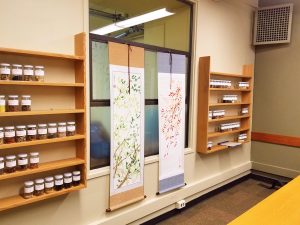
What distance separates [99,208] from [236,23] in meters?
3.10

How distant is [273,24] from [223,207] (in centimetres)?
275

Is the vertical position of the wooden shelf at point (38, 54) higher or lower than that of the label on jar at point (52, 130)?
higher

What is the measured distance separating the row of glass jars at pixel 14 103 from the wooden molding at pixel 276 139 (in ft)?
11.8

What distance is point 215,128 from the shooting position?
3.35 metres

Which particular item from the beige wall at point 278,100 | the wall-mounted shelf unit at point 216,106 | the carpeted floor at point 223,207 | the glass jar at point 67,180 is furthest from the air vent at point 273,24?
the glass jar at point 67,180

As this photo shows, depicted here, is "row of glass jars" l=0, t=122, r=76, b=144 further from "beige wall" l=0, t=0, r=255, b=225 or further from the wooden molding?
the wooden molding

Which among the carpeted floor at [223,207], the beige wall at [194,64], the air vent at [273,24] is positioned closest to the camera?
the beige wall at [194,64]

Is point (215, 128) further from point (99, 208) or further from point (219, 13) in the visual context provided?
point (99, 208)

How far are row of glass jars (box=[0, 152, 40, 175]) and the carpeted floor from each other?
1.63 metres

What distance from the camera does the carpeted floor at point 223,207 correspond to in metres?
2.78

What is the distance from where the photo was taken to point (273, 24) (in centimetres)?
368

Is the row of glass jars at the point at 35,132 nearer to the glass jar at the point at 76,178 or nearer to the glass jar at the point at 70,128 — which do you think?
the glass jar at the point at 70,128

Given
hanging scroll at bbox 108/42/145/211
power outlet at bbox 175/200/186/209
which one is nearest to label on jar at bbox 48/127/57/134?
hanging scroll at bbox 108/42/145/211

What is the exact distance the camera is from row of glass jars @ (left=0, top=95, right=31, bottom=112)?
5.00 ft
